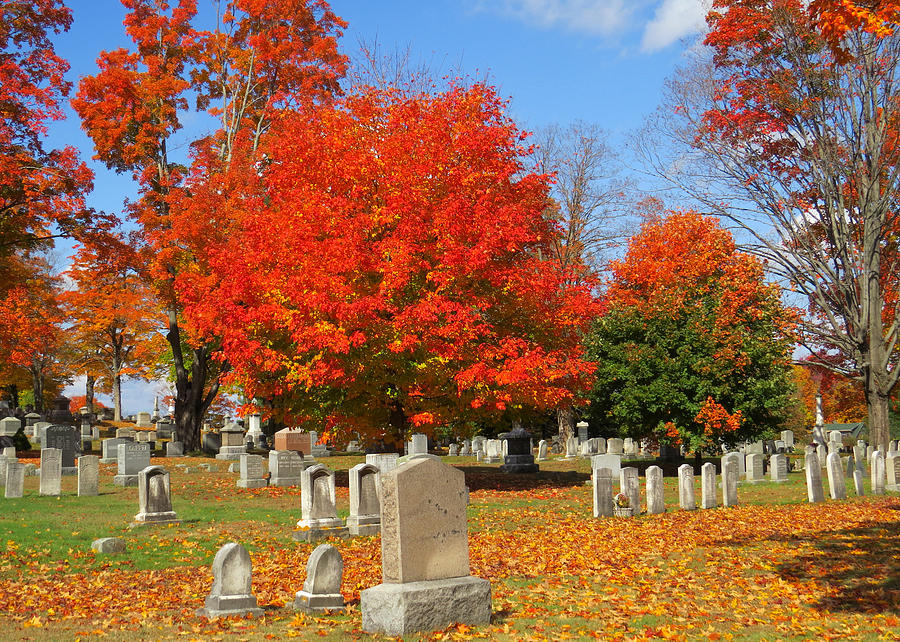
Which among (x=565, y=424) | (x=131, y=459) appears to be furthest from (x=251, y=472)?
(x=565, y=424)

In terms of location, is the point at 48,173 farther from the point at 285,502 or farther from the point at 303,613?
the point at 303,613

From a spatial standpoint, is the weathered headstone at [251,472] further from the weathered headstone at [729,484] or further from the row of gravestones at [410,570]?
the row of gravestones at [410,570]

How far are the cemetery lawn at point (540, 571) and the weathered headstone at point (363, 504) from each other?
1.32 ft

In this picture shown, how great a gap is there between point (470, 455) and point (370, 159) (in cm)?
2442

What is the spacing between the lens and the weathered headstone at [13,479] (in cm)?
1869

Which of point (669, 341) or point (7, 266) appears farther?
point (7, 266)

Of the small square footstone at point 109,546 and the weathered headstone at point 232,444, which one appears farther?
the weathered headstone at point 232,444

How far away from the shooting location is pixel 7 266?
31.0m

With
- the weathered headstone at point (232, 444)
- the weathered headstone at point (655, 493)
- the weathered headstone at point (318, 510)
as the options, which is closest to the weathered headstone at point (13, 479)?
the weathered headstone at point (318, 510)

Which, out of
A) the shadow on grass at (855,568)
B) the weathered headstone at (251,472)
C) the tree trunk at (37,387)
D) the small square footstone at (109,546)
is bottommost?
the shadow on grass at (855,568)

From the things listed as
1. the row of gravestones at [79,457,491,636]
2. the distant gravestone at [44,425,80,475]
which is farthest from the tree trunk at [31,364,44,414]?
the row of gravestones at [79,457,491,636]

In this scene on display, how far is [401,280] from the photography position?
18.1m

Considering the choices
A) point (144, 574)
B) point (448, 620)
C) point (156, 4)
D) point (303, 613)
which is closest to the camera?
point (448, 620)

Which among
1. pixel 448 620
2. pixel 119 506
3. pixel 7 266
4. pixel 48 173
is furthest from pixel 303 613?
pixel 7 266
